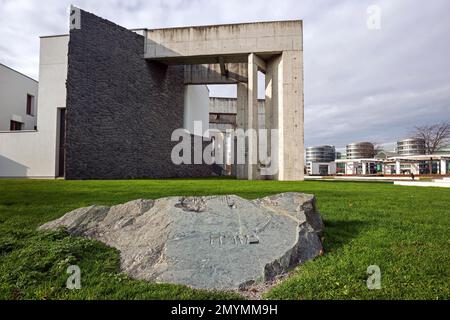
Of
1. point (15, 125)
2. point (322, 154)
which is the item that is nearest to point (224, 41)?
point (15, 125)

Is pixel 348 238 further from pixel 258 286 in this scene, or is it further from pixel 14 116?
pixel 14 116

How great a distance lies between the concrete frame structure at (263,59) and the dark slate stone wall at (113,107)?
7.10ft

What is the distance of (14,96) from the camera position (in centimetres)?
2700

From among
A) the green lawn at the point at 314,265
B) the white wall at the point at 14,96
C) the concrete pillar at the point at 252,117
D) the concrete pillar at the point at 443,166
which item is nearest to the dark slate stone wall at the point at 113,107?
the concrete pillar at the point at 252,117

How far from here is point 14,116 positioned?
26.8 m

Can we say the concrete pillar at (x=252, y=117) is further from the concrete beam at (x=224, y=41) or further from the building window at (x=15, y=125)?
the building window at (x=15, y=125)

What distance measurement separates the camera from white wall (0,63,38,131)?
84.7 ft

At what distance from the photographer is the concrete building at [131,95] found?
18.5m

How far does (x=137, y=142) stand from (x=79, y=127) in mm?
4169

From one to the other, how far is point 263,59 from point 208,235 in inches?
824

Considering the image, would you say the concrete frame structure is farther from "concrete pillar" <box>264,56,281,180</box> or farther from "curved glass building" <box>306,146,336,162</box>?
"curved glass building" <box>306,146,336,162</box>

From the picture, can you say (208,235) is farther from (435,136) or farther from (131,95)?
(435,136)
